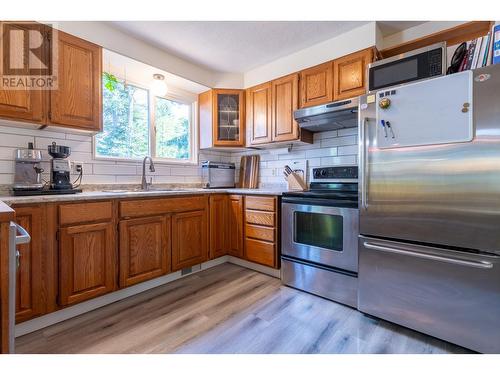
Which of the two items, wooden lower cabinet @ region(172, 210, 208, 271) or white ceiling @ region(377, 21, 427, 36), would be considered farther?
wooden lower cabinet @ region(172, 210, 208, 271)

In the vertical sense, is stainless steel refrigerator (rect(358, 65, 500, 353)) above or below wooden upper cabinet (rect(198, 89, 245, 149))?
below

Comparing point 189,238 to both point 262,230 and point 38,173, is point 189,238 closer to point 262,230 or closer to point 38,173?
point 262,230

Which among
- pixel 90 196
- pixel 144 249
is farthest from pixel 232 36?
pixel 144 249

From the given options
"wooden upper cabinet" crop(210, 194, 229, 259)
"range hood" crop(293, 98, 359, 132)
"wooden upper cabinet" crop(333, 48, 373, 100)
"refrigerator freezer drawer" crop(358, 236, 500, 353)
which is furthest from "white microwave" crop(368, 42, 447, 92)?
"wooden upper cabinet" crop(210, 194, 229, 259)

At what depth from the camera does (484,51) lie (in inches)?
57.8

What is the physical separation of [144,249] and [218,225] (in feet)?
2.88

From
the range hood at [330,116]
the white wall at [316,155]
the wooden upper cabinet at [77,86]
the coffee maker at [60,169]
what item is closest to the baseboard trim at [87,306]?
the coffee maker at [60,169]

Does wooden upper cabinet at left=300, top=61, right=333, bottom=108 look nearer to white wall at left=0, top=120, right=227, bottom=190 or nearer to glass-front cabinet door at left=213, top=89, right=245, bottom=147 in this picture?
glass-front cabinet door at left=213, top=89, right=245, bottom=147

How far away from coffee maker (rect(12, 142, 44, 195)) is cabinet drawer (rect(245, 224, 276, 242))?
1789 mm

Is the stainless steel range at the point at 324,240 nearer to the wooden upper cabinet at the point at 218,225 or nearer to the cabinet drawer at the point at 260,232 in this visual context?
the cabinet drawer at the point at 260,232

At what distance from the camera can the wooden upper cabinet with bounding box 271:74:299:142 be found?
2576 mm

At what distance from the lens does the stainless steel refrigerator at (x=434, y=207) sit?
1.31 metres

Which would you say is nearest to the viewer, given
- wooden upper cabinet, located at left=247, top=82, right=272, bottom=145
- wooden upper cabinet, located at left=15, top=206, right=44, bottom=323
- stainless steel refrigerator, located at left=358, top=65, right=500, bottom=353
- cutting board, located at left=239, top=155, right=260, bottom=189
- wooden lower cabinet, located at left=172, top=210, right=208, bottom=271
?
stainless steel refrigerator, located at left=358, top=65, right=500, bottom=353
